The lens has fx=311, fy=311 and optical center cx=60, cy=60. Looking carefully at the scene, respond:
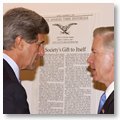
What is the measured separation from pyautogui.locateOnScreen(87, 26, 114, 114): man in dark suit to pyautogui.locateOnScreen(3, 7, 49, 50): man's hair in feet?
0.94

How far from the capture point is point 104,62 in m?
1.70

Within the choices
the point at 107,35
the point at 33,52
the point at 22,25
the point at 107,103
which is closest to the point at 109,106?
the point at 107,103

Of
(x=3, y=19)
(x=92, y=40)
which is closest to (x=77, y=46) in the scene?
(x=92, y=40)

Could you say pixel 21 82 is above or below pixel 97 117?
above

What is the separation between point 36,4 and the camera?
1.72 metres

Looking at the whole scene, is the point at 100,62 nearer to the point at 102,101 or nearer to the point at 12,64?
the point at 102,101

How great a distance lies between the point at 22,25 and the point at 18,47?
12cm

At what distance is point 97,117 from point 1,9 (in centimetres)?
80

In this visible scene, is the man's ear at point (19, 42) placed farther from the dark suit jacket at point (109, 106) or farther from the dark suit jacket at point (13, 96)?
the dark suit jacket at point (109, 106)

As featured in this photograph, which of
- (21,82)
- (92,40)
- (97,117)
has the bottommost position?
(97,117)

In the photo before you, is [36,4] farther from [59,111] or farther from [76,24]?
[59,111]

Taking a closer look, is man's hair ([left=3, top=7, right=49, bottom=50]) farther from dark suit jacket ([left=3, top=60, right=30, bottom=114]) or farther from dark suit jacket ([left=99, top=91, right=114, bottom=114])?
dark suit jacket ([left=99, top=91, right=114, bottom=114])

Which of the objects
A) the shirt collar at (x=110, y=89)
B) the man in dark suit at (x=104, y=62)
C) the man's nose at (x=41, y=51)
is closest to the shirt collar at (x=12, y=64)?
the man's nose at (x=41, y=51)

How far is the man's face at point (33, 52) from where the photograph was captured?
1724 mm
